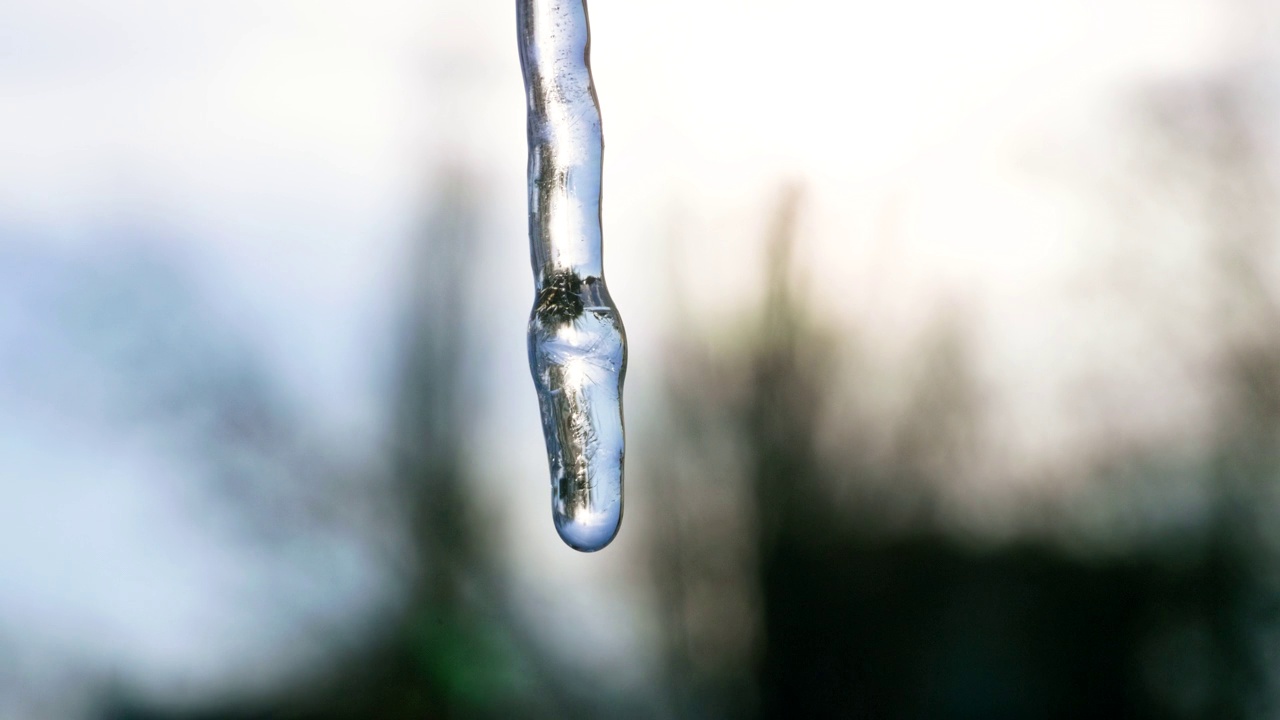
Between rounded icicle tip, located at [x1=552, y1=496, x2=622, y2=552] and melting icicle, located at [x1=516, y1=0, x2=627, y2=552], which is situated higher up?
melting icicle, located at [x1=516, y1=0, x2=627, y2=552]

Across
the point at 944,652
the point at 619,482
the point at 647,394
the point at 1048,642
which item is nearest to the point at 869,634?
the point at 944,652

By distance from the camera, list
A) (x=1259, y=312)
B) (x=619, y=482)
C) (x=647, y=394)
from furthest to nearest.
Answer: (x=647, y=394), (x=1259, y=312), (x=619, y=482)

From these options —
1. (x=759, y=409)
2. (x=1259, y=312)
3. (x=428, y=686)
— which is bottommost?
(x=428, y=686)

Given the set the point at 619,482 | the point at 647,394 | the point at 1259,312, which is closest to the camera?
the point at 619,482

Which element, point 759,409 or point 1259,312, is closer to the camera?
point 1259,312

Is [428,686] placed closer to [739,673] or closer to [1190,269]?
[739,673]

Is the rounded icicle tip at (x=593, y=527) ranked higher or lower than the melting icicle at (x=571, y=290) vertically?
lower

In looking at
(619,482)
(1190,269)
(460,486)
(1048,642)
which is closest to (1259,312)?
(1190,269)

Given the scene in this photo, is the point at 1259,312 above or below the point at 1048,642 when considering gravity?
above
